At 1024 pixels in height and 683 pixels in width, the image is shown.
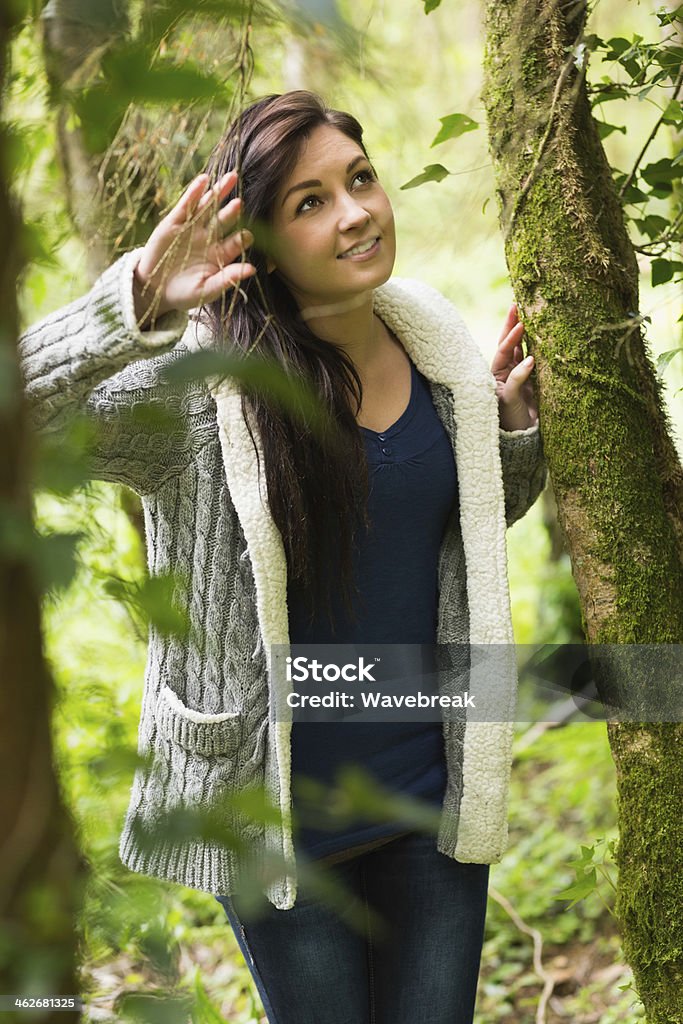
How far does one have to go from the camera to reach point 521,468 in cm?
154

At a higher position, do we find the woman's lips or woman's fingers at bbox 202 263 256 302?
the woman's lips

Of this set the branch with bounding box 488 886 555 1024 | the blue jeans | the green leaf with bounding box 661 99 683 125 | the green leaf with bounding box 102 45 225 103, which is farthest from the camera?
the branch with bounding box 488 886 555 1024

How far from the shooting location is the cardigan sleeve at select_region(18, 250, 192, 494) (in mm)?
987

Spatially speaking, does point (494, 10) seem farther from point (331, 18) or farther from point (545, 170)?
point (331, 18)

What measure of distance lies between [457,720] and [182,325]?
788 millimetres

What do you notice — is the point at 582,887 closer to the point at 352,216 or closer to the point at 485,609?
the point at 485,609

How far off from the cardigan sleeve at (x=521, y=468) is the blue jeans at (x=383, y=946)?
53cm

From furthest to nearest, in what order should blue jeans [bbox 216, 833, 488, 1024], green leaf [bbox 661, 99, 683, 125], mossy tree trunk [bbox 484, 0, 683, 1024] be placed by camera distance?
blue jeans [bbox 216, 833, 488, 1024] < mossy tree trunk [bbox 484, 0, 683, 1024] < green leaf [bbox 661, 99, 683, 125]

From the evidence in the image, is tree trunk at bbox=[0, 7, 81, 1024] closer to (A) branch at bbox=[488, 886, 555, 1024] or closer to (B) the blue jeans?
(B) the blue jeans

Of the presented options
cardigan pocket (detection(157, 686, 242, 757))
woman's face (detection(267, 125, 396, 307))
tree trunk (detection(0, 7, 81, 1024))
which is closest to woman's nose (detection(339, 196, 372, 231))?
woman's face (detection(267, 125, 396, 307))

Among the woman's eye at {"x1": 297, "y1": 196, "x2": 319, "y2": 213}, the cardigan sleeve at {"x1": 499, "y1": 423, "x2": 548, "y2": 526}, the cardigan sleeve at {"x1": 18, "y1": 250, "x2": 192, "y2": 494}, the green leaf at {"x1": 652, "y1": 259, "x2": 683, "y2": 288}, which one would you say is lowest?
the cardigan sleeve at {"x1": 18, "y1": 250, "x2": 192, "y2": 494}

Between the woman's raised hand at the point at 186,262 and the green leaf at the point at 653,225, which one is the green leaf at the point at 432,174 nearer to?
the green leaf at the point at 653,225

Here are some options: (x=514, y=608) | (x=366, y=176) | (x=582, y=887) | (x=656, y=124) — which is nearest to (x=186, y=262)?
(x=366, y=176)

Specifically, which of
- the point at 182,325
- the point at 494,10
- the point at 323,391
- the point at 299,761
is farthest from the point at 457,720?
the point at 494,10
